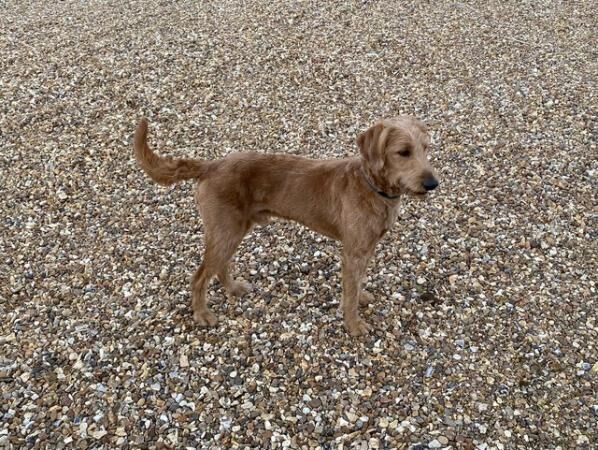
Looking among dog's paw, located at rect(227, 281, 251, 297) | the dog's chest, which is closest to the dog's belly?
the dog's chest

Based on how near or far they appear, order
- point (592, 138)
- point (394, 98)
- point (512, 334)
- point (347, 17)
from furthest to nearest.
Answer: point (347, 17)
point (394, 98)
point (592, 138)
point (512, 334)

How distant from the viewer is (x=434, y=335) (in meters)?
4.34

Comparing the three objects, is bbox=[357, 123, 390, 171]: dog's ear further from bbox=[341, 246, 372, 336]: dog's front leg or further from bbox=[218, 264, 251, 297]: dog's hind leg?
bbox=[218, 264, 251, 297]: dog's hind leg

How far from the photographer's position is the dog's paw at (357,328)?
14.2 ft

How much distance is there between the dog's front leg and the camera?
4.00m

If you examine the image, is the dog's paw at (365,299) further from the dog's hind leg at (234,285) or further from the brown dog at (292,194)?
the dog's hind leg at (234,285)

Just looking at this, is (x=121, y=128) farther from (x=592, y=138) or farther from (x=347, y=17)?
(x=592, y=138)

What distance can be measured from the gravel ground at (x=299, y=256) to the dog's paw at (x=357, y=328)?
0.09 metres

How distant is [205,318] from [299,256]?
1.16 metres

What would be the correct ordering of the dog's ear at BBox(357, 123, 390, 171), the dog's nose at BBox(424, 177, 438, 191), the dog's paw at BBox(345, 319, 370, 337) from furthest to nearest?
1. the dog's paw at BBox(345, 319, 370, 337)
2. the dog's ear at BBox(357, 123, 390, 171)
3. the dog's nose at BBox(424, 177, 438, 191)

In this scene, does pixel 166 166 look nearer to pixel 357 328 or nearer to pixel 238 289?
pixel 238 289

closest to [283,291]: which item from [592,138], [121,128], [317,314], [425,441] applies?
[317,314]

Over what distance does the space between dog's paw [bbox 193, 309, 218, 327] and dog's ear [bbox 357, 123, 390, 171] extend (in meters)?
1.95

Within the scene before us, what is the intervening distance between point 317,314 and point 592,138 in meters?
4.57
